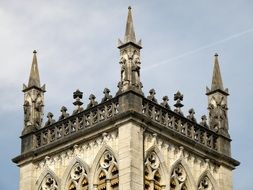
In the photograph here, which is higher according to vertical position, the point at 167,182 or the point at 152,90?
the point at 152,90

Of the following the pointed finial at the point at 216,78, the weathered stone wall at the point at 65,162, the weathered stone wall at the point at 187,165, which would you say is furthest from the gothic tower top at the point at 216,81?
the weathered stone wall at the point at 65,162

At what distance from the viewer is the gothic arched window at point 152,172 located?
51000 millimetres

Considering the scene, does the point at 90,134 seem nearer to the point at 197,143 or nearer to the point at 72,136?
the point at 72,136

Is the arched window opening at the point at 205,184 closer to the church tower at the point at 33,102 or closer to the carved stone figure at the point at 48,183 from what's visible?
the carved stone figure at the point at 48,183

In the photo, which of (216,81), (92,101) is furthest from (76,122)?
(216,81)

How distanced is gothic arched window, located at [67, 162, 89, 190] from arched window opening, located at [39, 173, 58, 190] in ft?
2.70

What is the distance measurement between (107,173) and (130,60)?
444 cm

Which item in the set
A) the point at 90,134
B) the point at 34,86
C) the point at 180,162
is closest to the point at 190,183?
the point at 180,162

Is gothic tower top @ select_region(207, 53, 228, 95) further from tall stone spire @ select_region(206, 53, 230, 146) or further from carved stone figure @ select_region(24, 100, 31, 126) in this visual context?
carved stone figure @ select_region(24, 100, 31, 126)

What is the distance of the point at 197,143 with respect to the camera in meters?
53.8

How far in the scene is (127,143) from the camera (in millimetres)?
50594

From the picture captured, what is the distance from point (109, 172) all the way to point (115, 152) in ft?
2.52

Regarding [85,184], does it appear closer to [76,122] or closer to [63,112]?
[76,122]

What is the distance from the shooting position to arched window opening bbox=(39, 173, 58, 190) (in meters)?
53.3
